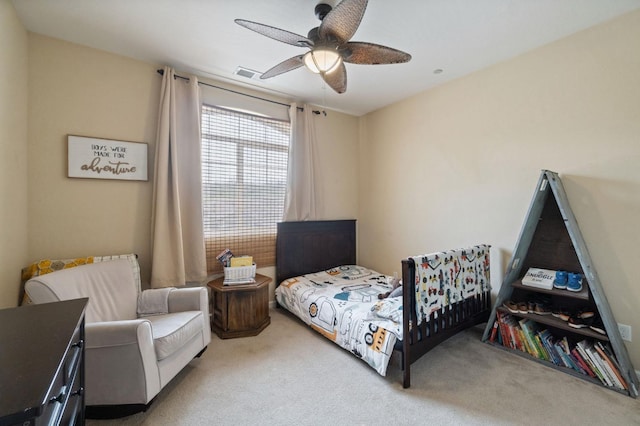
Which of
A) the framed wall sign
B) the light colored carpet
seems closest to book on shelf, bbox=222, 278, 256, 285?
the light colored carpet

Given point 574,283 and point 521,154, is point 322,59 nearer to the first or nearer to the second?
point 521,154

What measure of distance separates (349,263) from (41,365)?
3.64 m

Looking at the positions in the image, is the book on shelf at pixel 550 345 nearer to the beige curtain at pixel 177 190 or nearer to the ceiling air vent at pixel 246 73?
the beige curtain at pixel 177 190

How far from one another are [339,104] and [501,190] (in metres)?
2.27

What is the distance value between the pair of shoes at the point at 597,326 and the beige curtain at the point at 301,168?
283 cm

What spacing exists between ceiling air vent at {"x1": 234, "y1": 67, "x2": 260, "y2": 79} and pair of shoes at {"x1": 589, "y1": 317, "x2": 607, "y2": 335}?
3.70 meters

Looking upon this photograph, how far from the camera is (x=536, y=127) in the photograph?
2.48 meters

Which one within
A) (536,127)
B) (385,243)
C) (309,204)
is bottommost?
(385,243)

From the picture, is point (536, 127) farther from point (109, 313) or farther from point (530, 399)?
point (109, 313)

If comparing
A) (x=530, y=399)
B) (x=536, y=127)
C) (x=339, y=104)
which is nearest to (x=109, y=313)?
(x=530, y=399)

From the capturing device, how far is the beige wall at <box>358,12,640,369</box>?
2.05 meters

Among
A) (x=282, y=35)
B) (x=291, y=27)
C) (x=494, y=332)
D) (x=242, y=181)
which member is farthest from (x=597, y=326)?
(x=242, y=181)

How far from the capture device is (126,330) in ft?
5.40

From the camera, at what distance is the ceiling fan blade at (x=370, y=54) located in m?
1.83
